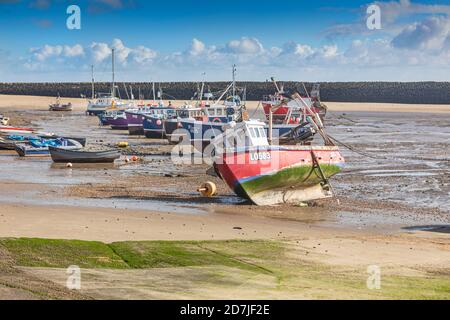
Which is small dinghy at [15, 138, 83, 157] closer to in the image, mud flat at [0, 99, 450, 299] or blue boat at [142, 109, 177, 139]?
mud flat at [0, 99, 450, 299]

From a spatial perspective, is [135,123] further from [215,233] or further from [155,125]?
[215,233]

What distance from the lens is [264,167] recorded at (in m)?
26.5

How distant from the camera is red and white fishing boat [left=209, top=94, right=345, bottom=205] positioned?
85.6ft

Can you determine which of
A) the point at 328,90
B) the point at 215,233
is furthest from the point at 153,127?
the point at 328,90

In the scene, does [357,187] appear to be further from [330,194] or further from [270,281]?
[270,281]

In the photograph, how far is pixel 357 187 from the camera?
104 feet

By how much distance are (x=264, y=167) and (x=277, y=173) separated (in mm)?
590

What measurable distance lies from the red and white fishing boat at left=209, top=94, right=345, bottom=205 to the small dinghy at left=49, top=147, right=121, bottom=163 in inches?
505

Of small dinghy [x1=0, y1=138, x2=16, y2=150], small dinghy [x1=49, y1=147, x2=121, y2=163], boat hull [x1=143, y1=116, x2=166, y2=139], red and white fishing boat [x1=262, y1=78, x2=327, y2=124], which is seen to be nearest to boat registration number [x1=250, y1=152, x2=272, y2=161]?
small dinghy [x1=49, y1=147, x2=121, y2=163]

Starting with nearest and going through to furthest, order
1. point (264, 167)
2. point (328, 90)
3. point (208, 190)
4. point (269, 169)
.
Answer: point (264, 167) < point (269, 169) < point (208, 190) < point (328, 90)

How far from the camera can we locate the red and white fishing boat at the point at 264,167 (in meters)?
26.1

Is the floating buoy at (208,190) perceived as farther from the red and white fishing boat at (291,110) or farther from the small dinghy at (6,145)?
the small dinghy at (6,145)
